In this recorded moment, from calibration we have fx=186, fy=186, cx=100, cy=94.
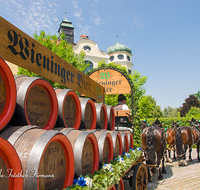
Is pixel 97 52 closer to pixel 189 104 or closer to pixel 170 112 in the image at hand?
pixel 189 104

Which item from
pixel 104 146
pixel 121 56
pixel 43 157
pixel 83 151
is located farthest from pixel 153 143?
pixel 121 56

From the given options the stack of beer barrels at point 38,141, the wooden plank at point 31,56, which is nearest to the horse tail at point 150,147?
the stack of beer barrels at point 38,141

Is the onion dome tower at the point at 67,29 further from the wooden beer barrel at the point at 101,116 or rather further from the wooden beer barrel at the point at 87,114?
the wooden beer barrel at the point at 87,114

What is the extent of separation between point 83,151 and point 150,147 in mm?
4582

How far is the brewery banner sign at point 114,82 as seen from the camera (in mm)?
7617

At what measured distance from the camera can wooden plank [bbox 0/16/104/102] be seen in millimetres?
1795

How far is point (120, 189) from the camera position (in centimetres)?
381

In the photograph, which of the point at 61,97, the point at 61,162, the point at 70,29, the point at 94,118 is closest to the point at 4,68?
the point at 61,162

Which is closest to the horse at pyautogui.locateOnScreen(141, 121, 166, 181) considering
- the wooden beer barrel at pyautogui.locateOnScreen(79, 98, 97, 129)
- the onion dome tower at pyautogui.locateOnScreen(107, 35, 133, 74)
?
the wooden beer barrel at pyautogui.locateOnScreen(79, 98, 97, 129)

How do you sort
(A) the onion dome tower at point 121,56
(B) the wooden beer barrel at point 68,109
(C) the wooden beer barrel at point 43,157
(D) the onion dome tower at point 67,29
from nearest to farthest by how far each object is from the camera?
(C) the wooden beer barrel at point 43,157 → (B) the wooden beer barrel at point 68,109 → (D) the onion dome tower at point 67,29 → (A) the onion dome tower at point 121,56

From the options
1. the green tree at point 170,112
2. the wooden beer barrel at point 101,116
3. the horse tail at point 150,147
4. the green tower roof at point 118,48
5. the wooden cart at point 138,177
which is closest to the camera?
the wooden cart at point 138,177

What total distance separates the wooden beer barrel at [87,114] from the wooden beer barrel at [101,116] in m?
0.21

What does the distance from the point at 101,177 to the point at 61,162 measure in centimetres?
83

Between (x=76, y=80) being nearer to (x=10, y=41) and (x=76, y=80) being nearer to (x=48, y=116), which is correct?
(x=48, y=116)
